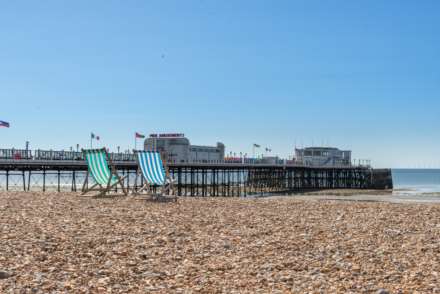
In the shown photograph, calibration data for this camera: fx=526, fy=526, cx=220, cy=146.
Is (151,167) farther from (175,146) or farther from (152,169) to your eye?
(175,146)

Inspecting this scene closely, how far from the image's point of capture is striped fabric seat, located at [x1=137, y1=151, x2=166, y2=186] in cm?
1364

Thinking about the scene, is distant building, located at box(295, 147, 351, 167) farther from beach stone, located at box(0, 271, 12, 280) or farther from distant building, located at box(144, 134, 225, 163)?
beach stone, located at box(0, 271, 12, 280)

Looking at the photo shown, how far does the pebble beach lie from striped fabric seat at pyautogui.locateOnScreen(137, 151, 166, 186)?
331cm

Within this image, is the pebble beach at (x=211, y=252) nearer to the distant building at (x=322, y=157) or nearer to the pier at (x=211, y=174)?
the pier at (x=211, y=174)

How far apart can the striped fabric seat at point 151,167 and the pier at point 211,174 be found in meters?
12.1

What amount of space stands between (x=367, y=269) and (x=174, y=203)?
7169 mm

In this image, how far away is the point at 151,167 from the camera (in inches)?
546

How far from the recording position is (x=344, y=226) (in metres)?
8.73

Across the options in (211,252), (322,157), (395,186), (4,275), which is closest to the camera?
(4,275)

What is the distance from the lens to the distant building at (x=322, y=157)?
5883 centimetres

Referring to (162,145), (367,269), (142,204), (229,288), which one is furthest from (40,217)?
(162,145)

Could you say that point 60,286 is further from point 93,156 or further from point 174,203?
point 93,156

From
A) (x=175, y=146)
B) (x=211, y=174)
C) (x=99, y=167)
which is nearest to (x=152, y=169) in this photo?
(x=99, y=167)

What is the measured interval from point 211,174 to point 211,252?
3957 cm
